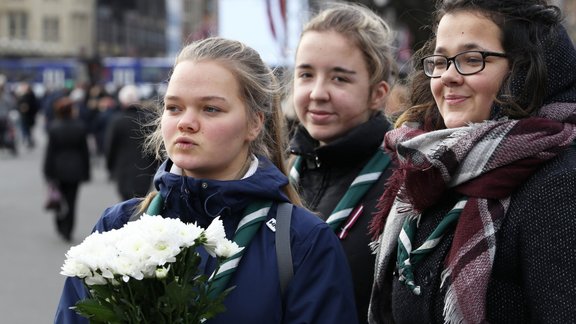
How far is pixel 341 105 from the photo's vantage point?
4.03m

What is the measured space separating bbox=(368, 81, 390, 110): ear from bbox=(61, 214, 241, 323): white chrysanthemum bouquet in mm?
1694

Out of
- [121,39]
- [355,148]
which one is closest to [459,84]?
[355,148]

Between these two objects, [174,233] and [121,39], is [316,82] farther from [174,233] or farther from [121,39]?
[121,39]

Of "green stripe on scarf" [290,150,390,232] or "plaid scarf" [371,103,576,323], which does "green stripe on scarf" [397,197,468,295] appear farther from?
"green stripe on scarf" [290,150,390,232]

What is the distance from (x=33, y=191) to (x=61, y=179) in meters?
6.38

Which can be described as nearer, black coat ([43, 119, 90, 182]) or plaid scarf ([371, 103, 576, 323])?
plaid scarf ([371, 103, 576, 323])

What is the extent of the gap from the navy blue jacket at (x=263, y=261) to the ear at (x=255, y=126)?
14 cm

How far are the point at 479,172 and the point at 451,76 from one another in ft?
1.03

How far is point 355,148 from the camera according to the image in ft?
13.0

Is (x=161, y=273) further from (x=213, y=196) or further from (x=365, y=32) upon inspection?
(x=365, y=32)

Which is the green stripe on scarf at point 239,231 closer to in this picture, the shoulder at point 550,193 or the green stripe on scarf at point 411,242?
the green stripe on scarf at point 411,242

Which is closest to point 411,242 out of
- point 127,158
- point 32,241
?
point 127,158

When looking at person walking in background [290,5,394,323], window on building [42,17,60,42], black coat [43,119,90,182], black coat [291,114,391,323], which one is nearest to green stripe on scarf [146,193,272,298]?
black coat [291,114,391,323]

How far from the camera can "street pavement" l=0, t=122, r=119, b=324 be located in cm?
890
